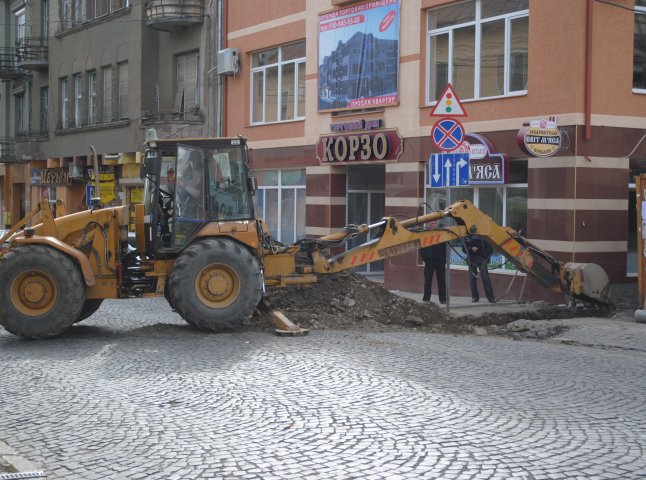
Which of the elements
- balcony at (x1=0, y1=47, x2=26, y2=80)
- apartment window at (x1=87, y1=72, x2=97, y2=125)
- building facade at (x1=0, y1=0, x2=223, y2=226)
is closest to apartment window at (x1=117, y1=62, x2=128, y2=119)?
building facade at (x1=0, y1=0, x2=223, y2=226)

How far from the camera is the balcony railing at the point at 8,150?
4112 centimetres

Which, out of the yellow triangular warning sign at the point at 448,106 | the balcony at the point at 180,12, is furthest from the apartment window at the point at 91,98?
the yellow triangular warning sign at the point at 448,106

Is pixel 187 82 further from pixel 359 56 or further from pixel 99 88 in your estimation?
pixel 359 56

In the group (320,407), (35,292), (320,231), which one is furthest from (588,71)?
(320,407)

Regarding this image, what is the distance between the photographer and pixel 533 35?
17.1 meters

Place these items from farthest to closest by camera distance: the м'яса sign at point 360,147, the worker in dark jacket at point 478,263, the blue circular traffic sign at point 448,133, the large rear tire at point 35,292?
the м'яса sign at point 360,147 → the worker in dark jacket at point 478,263 → the blue circular traffic sign at point 448,133 → the large rear tire at point 35,292

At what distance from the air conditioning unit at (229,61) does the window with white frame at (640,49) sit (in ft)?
40.2

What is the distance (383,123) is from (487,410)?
1365 cm

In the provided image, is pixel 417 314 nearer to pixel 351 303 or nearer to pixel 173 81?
pixel 351 303

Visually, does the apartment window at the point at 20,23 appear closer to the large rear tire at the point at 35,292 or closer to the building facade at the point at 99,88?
the building facade at the point at 99,88

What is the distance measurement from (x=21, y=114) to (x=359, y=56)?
26.5 m

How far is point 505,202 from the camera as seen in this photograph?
1791 centimetres

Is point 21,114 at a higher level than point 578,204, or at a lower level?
higher

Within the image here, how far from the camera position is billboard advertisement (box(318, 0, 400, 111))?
67.2 feet
